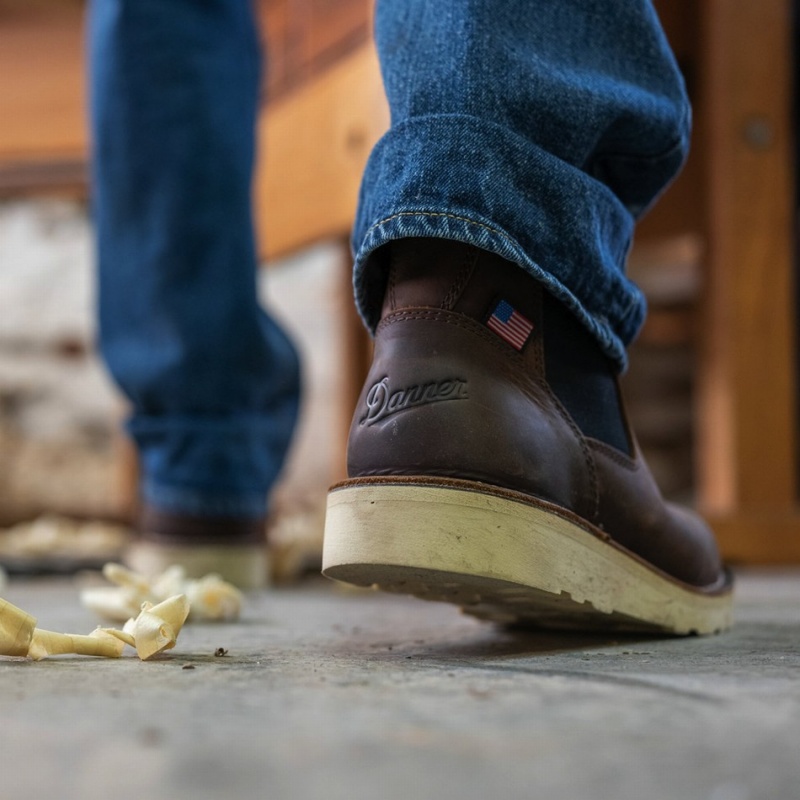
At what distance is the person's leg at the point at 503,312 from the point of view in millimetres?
587

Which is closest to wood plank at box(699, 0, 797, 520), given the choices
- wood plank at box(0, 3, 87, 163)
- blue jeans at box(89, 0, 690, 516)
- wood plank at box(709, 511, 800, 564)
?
wood plank at box(709, 511, 800, 564)

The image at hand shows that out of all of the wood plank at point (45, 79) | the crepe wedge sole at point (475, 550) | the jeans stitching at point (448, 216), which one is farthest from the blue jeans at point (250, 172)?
the wood plank at point (45, 79)

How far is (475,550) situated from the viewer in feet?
1.87

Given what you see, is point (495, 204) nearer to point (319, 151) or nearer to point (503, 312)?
point (503, 312)

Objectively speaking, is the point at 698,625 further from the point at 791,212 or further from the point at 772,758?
the point at 791,212

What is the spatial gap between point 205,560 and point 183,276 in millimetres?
320

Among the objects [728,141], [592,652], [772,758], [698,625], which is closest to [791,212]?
[728,141]

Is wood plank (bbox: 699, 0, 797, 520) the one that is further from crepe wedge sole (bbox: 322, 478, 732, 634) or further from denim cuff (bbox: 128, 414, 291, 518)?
crepe wedge sole (bbox: 322, 478, 732, 634)

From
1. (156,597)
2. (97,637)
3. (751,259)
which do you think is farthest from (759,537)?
(97,637)

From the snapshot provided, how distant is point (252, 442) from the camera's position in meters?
1.19

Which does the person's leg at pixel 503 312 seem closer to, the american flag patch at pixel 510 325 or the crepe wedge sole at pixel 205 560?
the american flag patch at pixel 510 325

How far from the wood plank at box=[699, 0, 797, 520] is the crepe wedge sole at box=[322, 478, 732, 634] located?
39.3 inches

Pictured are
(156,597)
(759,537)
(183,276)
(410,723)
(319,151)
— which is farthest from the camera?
(319,151)

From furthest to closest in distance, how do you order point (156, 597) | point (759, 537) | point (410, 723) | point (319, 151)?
1. point (319, 151)
2. point (759, 537)
3. point (156, 597)
4. point (410, 723)
